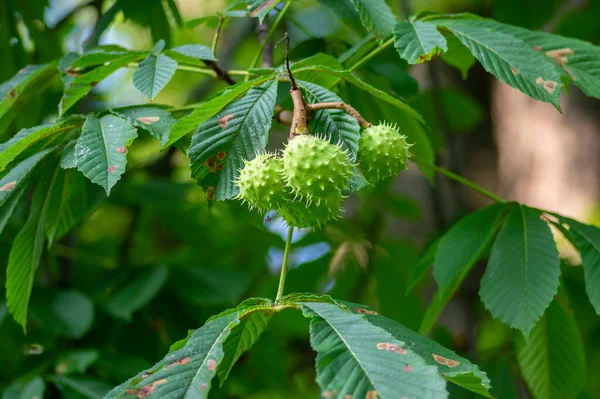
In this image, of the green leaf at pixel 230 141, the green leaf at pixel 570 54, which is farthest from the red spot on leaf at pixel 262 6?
the green leaf at pixel 570 54

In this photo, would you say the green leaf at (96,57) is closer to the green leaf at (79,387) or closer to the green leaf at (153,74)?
the green leaf at (153,74)

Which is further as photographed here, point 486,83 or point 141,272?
point 486,83

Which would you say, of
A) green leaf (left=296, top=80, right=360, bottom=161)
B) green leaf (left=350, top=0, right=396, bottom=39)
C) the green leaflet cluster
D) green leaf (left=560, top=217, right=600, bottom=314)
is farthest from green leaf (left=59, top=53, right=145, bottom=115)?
green leaf (left=560, top=217, right=600, bottom=314)

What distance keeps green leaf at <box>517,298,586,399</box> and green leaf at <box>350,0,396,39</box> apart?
2.59 feet

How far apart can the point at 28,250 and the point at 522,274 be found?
3.75ft

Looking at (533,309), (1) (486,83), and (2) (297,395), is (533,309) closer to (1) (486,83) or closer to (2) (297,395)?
(2) (297,395)

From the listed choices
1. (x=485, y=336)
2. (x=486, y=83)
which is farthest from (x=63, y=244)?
(x=486, y=83)

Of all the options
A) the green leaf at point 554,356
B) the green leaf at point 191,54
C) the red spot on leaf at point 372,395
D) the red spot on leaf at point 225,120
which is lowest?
the green leaf at point 554,356

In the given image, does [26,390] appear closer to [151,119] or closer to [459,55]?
[151,119]

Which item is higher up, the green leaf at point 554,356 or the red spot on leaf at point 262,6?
the red spot on leaf at point 262,6

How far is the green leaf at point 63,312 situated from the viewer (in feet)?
6.52

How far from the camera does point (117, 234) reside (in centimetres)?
322

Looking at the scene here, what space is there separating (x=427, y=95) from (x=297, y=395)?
1612 mm

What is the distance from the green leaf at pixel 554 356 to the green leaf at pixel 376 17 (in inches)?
31.1
